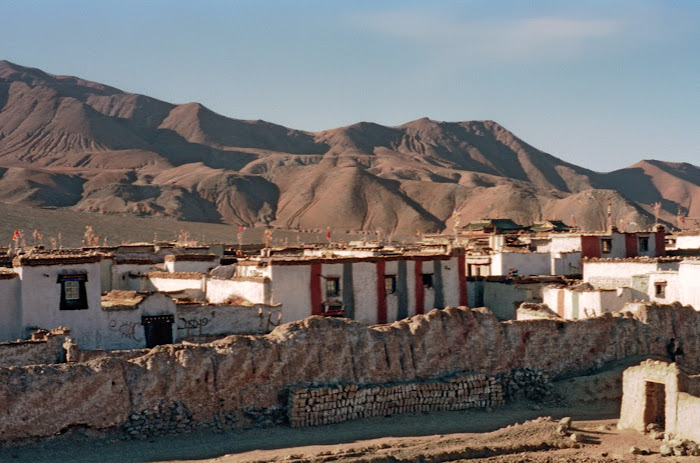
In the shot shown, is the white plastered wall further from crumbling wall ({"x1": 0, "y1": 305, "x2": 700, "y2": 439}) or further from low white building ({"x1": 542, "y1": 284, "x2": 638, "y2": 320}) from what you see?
low white building ({"x1": 542, "y1": 284, "x2": 638, "y2": 320})

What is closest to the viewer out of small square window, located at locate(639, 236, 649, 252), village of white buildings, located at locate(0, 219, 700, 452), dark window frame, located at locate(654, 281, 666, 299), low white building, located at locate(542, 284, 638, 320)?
village of white buildings, located at locate(0, 219, 700, 452)

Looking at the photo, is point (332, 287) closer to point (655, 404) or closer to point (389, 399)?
point (389, 399)

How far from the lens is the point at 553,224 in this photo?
74812mm

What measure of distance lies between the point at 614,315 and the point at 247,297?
37.2 ft

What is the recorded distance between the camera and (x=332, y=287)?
91.8ft

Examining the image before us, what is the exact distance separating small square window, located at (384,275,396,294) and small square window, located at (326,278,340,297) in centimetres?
194

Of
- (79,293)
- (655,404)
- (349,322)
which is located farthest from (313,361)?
(655,404)

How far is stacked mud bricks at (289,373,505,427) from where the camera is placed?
61.4 ft

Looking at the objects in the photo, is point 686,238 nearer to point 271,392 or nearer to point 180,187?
point 271,392

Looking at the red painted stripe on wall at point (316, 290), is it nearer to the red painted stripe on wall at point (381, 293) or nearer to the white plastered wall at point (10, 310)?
the red painted stripe on wall at point (381, 293)

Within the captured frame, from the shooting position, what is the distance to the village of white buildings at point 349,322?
60.6 feet

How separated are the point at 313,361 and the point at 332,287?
8551mm

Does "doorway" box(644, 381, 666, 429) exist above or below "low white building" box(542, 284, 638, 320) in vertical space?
below

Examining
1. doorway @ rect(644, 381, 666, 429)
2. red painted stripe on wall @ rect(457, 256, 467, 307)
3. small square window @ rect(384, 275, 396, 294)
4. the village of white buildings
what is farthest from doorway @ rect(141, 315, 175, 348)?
red painted stripe on wall @ rect(457, 256, 467, 307)
